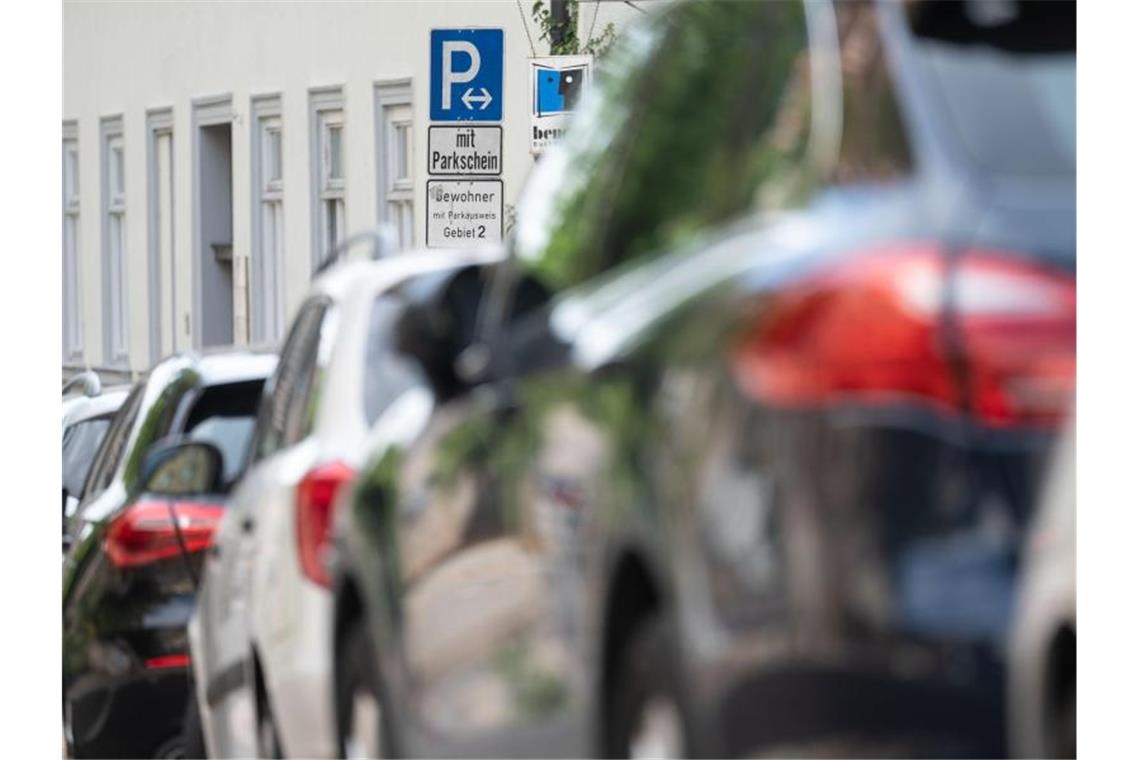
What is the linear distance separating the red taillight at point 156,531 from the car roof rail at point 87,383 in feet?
1.53

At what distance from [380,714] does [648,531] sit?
3.56ft

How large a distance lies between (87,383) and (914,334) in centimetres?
473

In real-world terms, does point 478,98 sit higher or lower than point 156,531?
higher

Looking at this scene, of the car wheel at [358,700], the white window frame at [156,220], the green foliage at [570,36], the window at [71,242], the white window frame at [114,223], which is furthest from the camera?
the white window frame at [156,220]

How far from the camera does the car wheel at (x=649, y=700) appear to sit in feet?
7.13

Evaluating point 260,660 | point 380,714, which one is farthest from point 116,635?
point 380,714

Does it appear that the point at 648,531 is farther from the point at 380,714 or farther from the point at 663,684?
the point at 380,714

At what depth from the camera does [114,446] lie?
6309 mm

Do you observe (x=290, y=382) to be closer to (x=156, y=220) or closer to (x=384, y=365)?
(x=384, y=365)

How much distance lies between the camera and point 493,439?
2699 mm

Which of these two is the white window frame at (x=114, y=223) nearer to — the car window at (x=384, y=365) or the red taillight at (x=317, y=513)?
the red taillight at (x=317, y=513)

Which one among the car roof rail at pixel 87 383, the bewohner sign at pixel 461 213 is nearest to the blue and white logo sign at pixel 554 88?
the bewohner sign at pixel 461 213

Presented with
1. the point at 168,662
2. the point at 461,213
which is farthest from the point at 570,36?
the point at 168,662

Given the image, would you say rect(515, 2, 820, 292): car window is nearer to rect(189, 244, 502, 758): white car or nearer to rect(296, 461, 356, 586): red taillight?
rect(189, 244, 502, 758): white car
